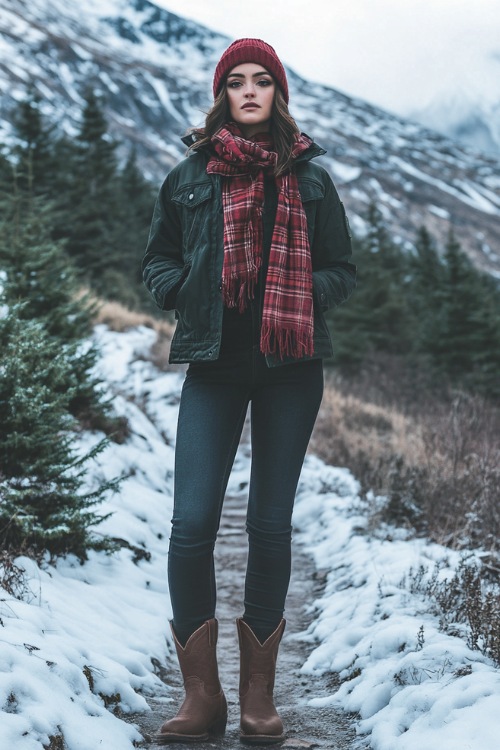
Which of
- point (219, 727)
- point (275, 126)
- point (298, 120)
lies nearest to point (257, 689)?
point (219, 727)

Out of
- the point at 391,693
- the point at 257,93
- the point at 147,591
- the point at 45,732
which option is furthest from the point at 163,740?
the point at 257,93

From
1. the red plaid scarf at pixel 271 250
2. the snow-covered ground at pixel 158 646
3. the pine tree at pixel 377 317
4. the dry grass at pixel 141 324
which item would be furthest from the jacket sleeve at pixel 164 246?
the pine tree at pixel 377 317

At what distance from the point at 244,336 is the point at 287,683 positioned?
5.40ft

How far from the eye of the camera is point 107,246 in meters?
19.7

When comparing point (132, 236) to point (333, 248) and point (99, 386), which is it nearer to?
point (99, 386)

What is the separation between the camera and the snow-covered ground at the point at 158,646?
6.56ft

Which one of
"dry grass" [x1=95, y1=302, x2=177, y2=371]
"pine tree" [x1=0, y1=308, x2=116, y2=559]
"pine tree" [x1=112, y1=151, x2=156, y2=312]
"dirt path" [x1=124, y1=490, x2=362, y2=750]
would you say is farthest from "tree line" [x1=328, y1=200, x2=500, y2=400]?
"pine tree" [x1=0, y1=308, x2=116, y2=559]

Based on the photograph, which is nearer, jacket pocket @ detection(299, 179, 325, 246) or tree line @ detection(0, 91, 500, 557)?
jacket pocket @ detection(299, 179, 325, 246)

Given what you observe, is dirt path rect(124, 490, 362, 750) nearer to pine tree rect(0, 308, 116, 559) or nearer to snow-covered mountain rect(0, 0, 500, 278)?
pine tree rect(0, 308, 116, 559)

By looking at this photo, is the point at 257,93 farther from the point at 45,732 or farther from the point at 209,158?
the point at 45,732

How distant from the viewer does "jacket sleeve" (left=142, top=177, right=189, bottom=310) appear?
95.3 inches

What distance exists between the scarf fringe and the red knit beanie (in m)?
0.97

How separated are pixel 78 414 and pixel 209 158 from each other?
12.1 ft

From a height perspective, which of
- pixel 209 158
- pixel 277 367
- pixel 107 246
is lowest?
pixel 277 367
